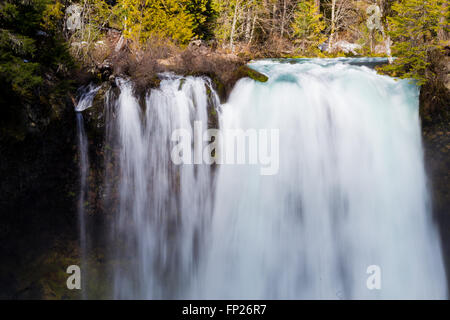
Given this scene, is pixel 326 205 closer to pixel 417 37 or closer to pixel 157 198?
pixel 157 198

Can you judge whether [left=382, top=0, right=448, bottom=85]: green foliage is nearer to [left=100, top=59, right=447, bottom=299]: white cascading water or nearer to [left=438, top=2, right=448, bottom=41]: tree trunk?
[left=438, top=2, right=448, bottom=41]: tree trunk

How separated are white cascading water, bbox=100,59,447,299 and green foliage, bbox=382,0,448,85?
81 centimetres

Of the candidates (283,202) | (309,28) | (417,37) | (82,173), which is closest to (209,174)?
(283,202)

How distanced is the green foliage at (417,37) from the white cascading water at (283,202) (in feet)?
2.64

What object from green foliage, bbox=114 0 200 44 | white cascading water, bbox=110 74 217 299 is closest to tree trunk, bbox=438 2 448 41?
white cascading water, bbox=110 74 217 299

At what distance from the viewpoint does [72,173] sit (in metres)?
5.48

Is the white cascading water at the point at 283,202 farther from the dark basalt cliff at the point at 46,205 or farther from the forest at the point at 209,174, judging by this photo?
the dark basalt cliff at the point at 46,205

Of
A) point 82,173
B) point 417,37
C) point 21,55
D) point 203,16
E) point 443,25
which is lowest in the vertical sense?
point 82,173

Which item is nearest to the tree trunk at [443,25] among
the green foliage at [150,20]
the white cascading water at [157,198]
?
the white cascading water at [157,198]

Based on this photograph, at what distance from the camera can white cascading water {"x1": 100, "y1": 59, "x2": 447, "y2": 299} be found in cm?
588

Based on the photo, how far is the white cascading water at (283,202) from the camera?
588 centimetres

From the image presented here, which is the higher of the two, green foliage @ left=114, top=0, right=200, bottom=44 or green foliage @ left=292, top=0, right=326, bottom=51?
green foliage @ left=292, top=0, right=326, bottom=51

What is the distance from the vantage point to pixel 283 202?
20.3 ft

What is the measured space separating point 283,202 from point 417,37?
5825 mm
